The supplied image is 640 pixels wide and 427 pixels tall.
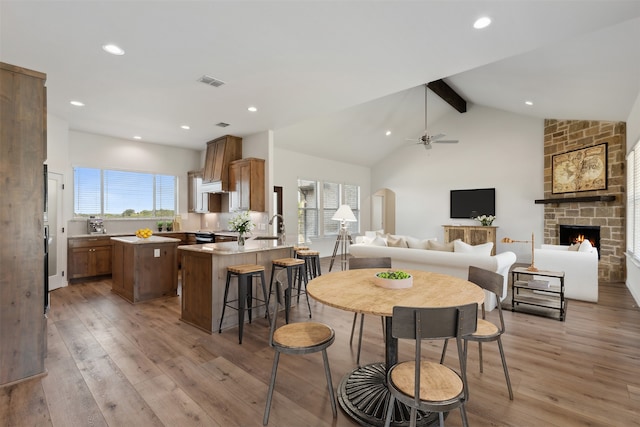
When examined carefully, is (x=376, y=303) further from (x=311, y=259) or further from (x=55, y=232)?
(x=55, y=232)

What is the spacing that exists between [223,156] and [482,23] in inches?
198

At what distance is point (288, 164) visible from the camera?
7969 millimetres

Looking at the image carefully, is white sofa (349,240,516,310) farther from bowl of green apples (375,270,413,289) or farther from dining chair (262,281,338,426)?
dining chair (262,281,338,426)

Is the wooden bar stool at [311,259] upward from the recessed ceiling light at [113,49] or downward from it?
downward

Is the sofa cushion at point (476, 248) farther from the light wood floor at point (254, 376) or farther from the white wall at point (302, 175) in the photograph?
the white wall at point (302, 175)

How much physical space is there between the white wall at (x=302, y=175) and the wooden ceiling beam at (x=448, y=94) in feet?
11.3

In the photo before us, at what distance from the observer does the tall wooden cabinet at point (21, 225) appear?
2336 mm

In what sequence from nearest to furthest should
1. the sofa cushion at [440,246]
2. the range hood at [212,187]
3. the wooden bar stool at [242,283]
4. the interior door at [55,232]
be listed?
the wooden bar stool at [242,283]
the sofa cushion at [440,246]
the interior door at [55,232]
the range hood at [212,187]

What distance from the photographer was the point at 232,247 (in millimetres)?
3818

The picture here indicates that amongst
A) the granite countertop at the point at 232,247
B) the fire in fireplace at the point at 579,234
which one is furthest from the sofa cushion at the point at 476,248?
the fire in fireplace at the point at 579,234

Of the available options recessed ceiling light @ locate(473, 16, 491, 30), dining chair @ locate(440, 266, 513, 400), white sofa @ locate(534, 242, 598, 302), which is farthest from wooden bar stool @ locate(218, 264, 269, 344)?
white sofa @ locate(534, 242, 598, 302)

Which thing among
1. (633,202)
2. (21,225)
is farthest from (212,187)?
(633,202)

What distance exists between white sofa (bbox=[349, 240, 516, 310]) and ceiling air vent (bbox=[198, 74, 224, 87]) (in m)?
3.36

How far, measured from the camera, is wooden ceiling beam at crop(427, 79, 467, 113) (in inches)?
277
